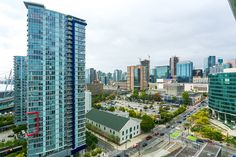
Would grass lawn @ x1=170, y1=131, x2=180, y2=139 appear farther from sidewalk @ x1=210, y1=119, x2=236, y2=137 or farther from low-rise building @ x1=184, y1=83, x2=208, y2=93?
low-rise building @ x1=184, y1=83, x2=208, y2=93

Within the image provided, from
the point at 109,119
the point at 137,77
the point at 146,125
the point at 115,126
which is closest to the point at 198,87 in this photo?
the point at 137,77

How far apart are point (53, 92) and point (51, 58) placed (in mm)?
9825

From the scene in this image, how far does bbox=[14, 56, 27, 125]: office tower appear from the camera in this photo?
7044 centimetres

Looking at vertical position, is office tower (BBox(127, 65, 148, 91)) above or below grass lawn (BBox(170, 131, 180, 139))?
above

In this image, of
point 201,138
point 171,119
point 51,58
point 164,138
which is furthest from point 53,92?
point 171,119

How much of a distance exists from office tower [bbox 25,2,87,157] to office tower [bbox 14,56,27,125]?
135 feet

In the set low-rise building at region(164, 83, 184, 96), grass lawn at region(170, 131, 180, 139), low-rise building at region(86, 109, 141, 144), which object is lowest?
grass lawn at region(170, 131, 180, 139)

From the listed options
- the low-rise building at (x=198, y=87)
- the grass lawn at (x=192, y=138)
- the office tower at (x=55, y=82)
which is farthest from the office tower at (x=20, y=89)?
the low-rise building at (x=198, y=87)

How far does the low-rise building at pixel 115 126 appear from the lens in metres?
52.3

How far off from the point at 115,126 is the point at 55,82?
27.8m

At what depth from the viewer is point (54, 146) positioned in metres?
40.8

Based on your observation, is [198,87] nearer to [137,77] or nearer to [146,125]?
[137,77]

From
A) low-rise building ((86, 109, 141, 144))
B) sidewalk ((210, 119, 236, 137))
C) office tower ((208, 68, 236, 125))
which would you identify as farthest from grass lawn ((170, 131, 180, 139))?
office tower ((208, 68, 236, 125))

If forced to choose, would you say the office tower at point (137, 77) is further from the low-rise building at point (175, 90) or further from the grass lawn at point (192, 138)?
the grass lawn at point (192, 138)
